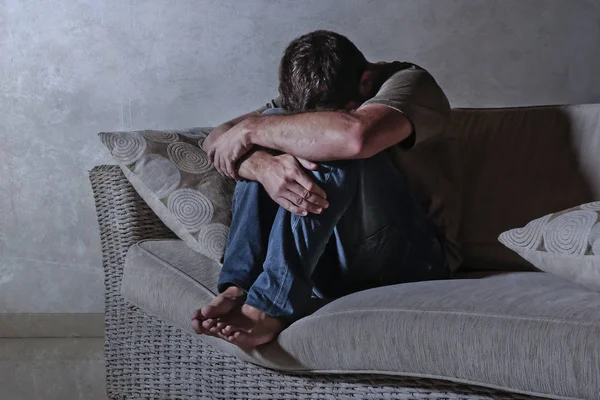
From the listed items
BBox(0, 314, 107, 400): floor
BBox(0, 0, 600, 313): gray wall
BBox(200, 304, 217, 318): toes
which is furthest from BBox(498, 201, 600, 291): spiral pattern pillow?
BBox(0, 314, 107, 400): floor

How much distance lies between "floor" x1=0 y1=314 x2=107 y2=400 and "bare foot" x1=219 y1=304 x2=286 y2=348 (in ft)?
2.65

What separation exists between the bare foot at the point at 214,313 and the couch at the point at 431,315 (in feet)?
0.29

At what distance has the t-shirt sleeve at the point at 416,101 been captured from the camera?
5.77 ft

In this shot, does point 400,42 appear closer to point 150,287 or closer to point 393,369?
point 150,287

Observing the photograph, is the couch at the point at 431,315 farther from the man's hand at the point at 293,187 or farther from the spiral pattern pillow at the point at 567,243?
the man's hand at the point at 293,187

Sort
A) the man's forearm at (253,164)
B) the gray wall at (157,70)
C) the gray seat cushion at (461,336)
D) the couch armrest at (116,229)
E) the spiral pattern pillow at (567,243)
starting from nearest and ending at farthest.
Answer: the gray seat cushion at (461,336) < the spiral pattern pillow at (567,243) < the man's forearm at (253,164) < the couch armrest at (116,229) < the gray wall at (157,70)

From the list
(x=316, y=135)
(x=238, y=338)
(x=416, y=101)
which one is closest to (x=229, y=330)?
(x=238, y=338)

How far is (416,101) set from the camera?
70.8 inches

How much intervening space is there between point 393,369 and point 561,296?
31 cm

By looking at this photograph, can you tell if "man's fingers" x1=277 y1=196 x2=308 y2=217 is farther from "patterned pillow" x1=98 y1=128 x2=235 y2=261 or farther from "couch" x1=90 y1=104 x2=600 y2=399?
"patterned pillow" x1=98 y1=128 x2=235 y2=261

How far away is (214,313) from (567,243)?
669mm

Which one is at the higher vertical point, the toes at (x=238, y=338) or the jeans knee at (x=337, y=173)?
the jeans knee at (x=337, y=173)

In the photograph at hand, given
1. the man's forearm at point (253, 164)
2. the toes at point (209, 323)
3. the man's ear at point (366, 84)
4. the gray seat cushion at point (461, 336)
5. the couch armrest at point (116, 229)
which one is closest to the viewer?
the gray seat cushion at point (461, 336)

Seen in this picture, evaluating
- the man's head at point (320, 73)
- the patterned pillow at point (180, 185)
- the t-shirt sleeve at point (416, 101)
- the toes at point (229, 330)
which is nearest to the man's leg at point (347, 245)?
the toes at point (229, 330)
